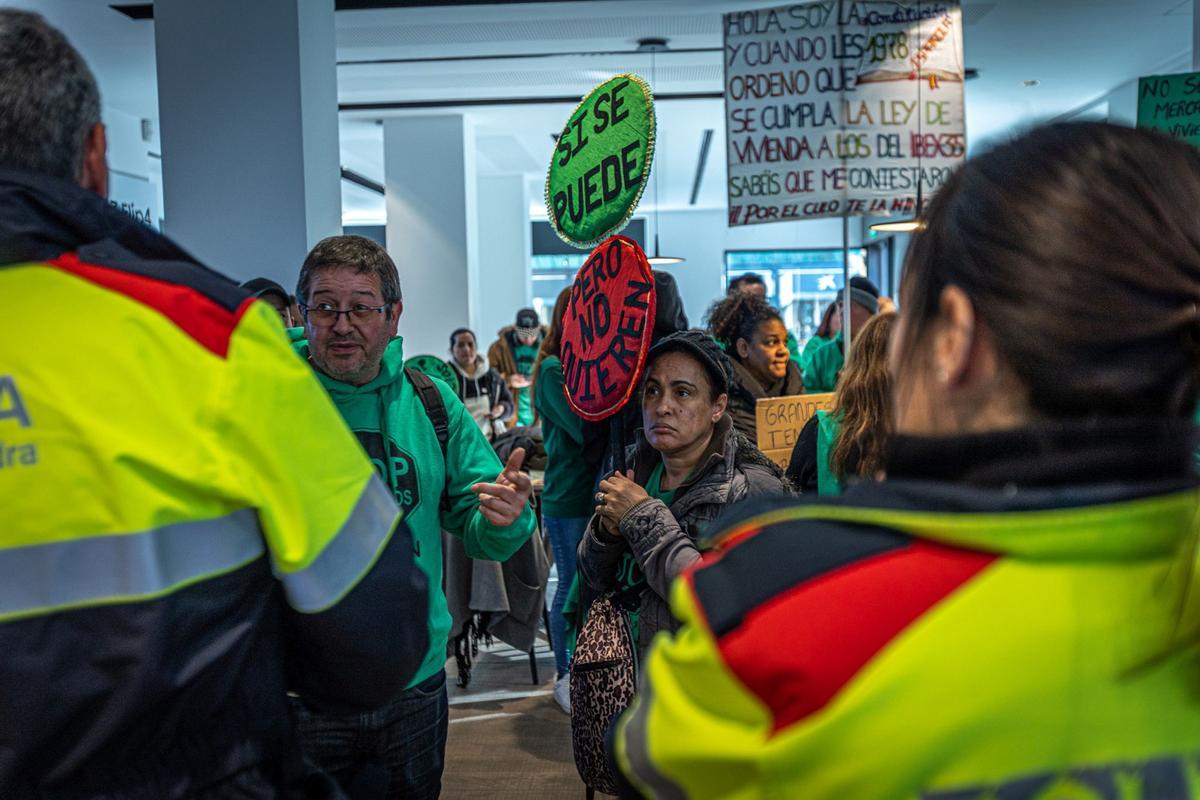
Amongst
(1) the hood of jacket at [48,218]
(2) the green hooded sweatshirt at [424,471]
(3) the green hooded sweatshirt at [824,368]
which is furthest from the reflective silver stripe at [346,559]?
(3) the green hooded sweatshirt at [824,368]

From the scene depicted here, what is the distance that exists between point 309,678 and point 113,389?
0.40 metres

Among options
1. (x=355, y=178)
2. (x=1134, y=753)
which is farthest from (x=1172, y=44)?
(x=355, y=178)

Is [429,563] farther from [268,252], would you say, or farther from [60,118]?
[268,252]

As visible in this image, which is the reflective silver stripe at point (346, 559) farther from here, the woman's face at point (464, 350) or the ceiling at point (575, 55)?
the woman's face at point (464, 350)

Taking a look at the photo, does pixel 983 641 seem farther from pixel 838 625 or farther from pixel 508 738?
pixel 508 738

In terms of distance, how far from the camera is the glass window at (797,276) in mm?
18828

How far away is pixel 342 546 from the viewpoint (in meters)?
0.98

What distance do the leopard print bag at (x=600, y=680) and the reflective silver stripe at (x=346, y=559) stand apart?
1095 millimetres

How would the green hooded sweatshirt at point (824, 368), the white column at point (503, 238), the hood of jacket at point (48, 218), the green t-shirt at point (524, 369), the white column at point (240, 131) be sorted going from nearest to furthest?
the hood of jacket at point (48, 218)
the white column at point (240, 131)
the green hooded sweatshirt at point (824, 368)
the green t-shirt at point (524, 369)
the white column at point (503, 238)

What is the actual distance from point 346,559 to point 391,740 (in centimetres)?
101

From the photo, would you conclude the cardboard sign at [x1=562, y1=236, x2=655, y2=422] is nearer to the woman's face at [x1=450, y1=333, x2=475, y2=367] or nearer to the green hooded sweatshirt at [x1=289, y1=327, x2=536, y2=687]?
the green hooded sweatshirt at [x1=289, y1=327, x2=536, y2=687]

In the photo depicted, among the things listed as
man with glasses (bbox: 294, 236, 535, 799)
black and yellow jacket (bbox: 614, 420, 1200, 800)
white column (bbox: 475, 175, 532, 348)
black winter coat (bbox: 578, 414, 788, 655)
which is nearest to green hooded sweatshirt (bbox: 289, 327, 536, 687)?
man with glasses (bbox: 294, 236, 535, 799)

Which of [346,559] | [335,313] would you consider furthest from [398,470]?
[346,559]

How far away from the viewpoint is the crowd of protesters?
2.11ft
